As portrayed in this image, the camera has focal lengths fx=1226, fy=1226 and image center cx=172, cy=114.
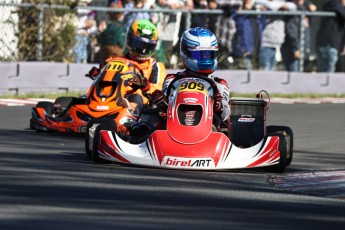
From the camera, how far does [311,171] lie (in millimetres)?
10812

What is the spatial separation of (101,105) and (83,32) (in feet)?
23.0

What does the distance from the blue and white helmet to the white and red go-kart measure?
0.27 metres

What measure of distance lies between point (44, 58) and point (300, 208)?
488 inches

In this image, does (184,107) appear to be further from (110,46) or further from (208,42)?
(110,46)

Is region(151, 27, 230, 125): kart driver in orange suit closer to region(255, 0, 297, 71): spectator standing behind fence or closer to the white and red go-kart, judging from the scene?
the white and red go-kart

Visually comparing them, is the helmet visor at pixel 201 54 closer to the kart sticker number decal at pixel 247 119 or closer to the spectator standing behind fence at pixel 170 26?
the kart sticker number decal at pixel 247 119

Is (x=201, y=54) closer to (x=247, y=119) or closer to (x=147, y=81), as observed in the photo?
(x=247, y=119)

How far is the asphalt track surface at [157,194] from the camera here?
7617 mm

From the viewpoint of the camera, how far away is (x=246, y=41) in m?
20.9

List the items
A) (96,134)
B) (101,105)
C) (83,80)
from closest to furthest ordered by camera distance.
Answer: (96,134), (101,105), (83,80)

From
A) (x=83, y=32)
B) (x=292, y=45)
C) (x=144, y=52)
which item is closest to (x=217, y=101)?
(x=144, y=52)

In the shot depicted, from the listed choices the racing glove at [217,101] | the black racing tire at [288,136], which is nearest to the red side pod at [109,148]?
the racing glove at [217,101]

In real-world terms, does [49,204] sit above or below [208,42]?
below

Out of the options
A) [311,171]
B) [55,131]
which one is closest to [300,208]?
[311,171]
